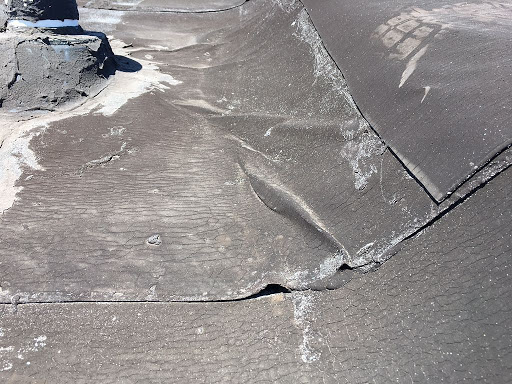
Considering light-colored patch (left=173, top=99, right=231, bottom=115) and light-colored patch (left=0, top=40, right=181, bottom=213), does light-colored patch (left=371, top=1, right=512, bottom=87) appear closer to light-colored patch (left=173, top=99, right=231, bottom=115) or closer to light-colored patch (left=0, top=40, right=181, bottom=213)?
light-colored patch (left=173, top=99, right=231, bottom=115)

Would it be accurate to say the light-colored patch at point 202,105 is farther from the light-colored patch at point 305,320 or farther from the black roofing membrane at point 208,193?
the light-colored patch at point 305,320

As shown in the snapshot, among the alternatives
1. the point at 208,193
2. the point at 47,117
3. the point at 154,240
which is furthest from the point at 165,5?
the point at 154,240

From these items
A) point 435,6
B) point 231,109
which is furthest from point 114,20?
point 435,6

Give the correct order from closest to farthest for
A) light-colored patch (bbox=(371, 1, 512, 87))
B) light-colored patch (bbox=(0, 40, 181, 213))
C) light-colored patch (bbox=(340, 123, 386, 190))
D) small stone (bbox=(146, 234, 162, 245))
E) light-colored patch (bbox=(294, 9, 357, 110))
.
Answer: small stone (bbox=(146, 234, 162, 245))
light-colored patch (bbox=(340, 123, 386, 190))
light-colored patch (bbox=(0, 40, 181, 213))
light-colored patch (bbox=(371, 1, 512, 87))
light-colored patch (bbox=(294, 9, 357, 110))

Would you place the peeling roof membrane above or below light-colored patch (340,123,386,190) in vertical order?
above

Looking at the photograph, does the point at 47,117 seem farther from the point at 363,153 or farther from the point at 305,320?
the point at 305,320

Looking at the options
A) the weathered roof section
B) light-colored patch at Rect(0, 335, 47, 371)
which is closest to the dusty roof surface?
light-colored patch at Rect(0, 335, 47, 371)
